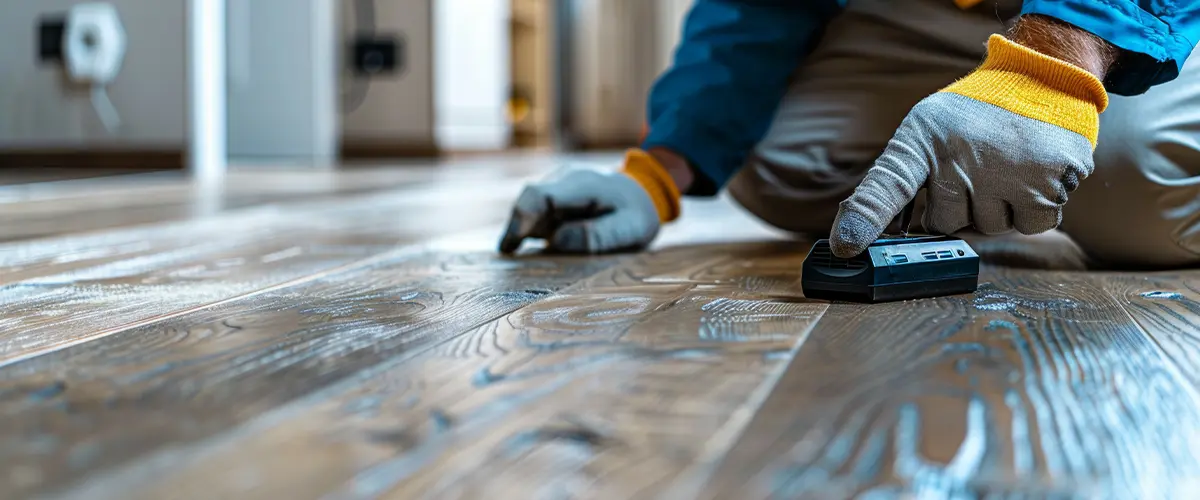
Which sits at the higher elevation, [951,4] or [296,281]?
[951,4]

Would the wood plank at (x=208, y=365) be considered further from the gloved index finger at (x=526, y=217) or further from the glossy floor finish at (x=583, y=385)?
the gloved index finger at (x=526, y=217)

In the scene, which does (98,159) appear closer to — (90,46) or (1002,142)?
(90,46)

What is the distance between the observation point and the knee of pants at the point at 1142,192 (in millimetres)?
1003

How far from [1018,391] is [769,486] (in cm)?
19

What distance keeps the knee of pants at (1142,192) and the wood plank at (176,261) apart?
724 mm

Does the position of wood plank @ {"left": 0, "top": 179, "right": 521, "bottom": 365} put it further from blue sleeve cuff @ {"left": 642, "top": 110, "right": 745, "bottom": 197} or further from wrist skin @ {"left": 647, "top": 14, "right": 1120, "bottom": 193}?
wrist skin @ {"left": 647, "top": 14, "right": 1120, "bottom": 193}

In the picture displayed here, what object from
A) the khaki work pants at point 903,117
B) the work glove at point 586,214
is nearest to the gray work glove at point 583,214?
the work glove at point 586,214

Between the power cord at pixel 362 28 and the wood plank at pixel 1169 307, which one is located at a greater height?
the power cord at pixel 362 28

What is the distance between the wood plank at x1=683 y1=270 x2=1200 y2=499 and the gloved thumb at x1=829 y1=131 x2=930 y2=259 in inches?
2.9

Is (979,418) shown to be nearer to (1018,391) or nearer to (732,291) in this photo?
(1018,391)

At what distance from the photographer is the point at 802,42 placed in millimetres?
1281

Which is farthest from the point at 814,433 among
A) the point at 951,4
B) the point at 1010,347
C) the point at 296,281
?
the point at 951,4

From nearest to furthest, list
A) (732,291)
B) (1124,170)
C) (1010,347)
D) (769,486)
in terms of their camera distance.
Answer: (769,486) → (1010,347) → (732,291) → (1124,170)

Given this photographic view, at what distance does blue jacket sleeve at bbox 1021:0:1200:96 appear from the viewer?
2.55 ft
